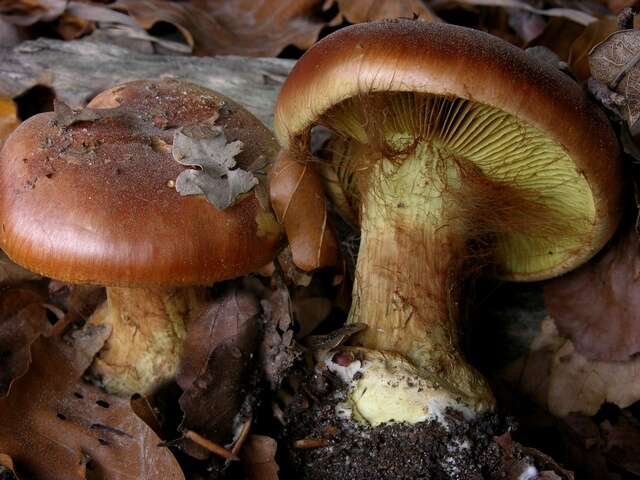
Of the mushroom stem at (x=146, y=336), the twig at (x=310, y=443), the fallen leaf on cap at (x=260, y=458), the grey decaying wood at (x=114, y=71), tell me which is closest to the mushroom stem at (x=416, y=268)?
the twig at (x=310, y=443)

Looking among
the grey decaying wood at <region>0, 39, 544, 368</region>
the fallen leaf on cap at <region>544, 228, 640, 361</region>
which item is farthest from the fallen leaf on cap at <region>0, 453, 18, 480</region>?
the fallen leaf on cap at <region>544, 228, 640, 361</region>

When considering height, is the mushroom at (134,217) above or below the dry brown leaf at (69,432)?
above

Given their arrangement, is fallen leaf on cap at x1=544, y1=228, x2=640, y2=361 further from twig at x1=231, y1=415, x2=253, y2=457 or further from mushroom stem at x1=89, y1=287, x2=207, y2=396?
mushroom stem at x1=89, y1=287, x2=207, y2=396

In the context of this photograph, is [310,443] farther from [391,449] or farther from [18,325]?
[18,325]

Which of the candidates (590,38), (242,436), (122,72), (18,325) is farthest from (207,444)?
(590,38)

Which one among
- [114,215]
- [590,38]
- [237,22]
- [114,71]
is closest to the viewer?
[114,215]

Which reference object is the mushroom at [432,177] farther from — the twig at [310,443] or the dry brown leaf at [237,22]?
the dry brown leaf at [237,22]
